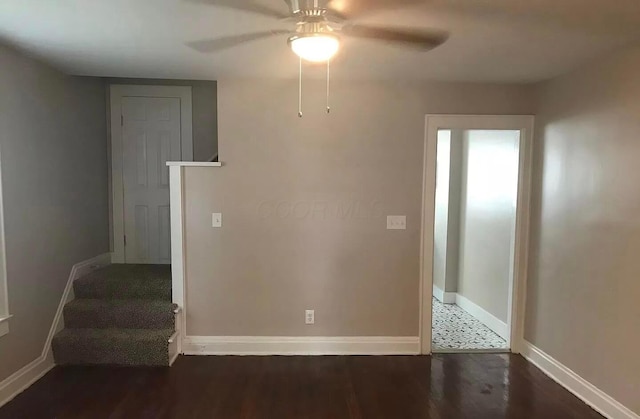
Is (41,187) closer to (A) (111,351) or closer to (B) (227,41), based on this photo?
(A) (111,351)

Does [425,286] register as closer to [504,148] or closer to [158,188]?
[504,148]

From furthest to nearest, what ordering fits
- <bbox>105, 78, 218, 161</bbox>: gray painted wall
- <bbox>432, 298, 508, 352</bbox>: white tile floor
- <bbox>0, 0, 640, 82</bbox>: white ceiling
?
<bbox>105, 78, 218, 161</bbox>: gray painted wall < <bbox>432, 298, 508, 352</bbox>: white tile floor < <bbox>0, 0, 640, 82</bbox>: white ceiling

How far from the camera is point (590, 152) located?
2902mm

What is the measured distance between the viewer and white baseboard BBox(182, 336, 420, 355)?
12.0ft

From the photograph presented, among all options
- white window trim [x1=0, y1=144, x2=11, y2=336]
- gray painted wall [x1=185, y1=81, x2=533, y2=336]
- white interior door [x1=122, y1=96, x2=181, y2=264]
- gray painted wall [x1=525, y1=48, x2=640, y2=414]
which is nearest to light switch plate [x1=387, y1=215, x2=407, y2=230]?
gray painted wall [x1=185, y1=81, x2=533, y2=336]

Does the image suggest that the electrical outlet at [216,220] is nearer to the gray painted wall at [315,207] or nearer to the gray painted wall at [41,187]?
the gray painted wall at [315,207]

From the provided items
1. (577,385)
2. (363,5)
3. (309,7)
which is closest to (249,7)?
(309,7)

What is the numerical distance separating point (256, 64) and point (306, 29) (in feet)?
3.99

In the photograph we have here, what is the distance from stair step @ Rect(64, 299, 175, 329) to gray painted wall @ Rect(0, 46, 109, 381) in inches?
7.7

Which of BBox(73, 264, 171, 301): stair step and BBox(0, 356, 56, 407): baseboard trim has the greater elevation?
BBox(73, 264, 171, 301): stair step

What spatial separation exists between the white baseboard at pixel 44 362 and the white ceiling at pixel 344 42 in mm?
1681

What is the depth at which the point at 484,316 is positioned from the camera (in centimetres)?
455

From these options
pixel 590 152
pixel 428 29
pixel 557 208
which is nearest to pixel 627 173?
pixel 590 152

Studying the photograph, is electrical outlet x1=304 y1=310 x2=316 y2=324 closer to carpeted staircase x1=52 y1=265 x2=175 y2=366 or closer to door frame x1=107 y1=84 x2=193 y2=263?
carpeted staircase x1=52 y1=265 x2=175 y2=366
